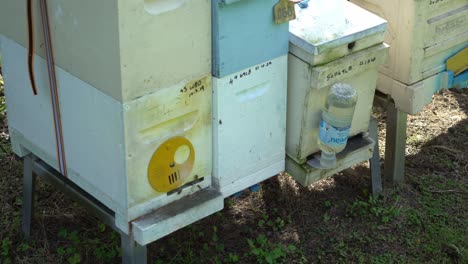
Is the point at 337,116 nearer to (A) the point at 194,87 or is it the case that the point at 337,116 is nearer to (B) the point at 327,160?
(B) the point at 327,160

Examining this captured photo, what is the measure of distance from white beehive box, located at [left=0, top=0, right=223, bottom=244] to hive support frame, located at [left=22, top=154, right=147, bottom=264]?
91 mm

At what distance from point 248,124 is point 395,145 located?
1.16 metres

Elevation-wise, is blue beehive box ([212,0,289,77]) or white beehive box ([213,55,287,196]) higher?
blue beehive box ([212,0,289,77])

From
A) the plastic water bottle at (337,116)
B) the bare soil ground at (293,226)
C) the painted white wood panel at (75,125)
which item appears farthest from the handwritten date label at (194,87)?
the bare soil ground at (293,226)

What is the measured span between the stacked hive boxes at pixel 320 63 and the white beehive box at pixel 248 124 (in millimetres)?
64

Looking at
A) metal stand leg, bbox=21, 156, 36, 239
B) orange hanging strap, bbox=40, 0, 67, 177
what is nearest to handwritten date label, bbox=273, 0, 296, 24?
orange hanging strap, bbox=40, 0, 67, 177

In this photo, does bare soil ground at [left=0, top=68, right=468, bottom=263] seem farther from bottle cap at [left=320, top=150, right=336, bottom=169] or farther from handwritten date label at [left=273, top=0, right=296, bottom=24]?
handwritten date label at [left=273, top=0, right=296, bottom=24]

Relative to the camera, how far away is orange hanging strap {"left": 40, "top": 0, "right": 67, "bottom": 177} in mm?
2791

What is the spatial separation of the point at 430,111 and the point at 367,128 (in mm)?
1424

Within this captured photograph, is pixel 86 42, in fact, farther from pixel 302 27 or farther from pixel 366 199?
pixel 366 199

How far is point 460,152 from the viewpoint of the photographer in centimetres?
441

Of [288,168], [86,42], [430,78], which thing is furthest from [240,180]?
[430,78]

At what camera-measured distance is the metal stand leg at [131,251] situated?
2990 mm

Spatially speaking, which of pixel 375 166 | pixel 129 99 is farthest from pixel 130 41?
pixel 375 166
